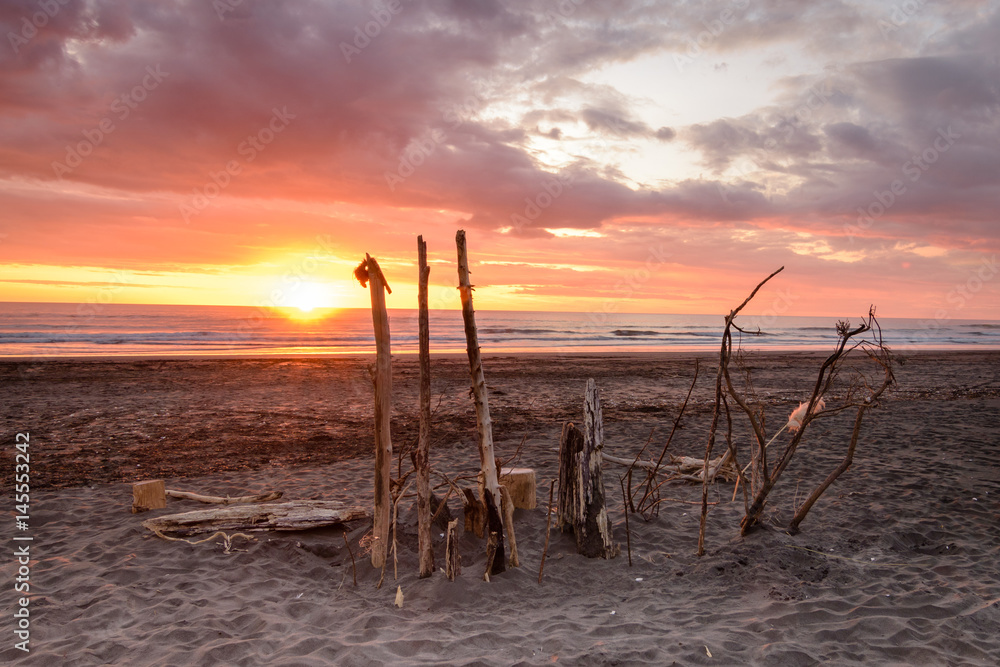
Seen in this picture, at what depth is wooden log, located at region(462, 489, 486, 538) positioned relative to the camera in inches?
232

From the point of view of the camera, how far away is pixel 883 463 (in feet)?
A: 27.9

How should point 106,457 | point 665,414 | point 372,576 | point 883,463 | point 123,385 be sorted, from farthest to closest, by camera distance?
point 123,385 < point 665,414 < point 106,457 < point 883,463 < point 372,576

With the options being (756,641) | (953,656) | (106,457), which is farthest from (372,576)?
(106,457)

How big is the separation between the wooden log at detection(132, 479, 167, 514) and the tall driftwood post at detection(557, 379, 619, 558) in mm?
4762

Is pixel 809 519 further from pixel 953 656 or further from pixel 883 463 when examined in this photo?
pixel 883 463

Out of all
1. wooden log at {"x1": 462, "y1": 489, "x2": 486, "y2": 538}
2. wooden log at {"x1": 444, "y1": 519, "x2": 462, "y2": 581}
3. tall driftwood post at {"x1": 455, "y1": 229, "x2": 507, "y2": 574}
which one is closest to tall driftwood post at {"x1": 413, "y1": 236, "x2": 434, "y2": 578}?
wooden log at {"x1": 444, "y1": 519, "x2": 462, "y2": 581}

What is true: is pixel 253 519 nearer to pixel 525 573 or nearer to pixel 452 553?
pixel 452 553

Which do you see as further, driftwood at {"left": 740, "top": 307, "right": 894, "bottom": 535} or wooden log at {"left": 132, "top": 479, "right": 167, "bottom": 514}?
wooden log at {"left": 132, "top": 479, "right": 167, "bottom": 514}

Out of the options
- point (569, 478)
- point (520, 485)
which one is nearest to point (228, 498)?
point (520, 485)

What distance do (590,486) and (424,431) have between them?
5.70 feet

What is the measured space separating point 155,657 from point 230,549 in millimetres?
1863

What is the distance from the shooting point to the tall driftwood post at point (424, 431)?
4699 mm

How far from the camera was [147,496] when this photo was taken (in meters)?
6.52

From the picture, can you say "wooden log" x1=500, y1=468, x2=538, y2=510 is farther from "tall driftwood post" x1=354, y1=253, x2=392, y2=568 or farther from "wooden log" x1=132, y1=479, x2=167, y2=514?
"wooden log" x1=132, y1=479, x2=167, y2=514
